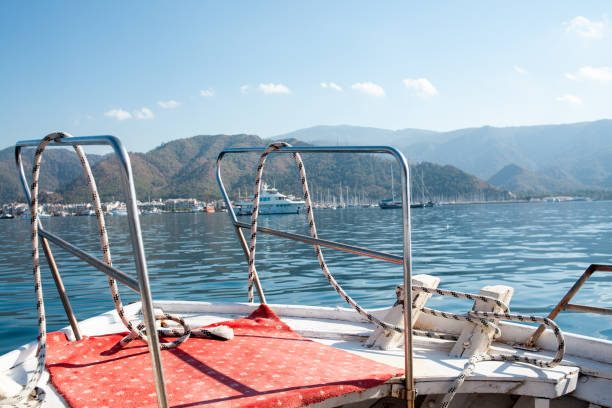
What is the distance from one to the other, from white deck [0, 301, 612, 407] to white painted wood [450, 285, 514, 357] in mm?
68

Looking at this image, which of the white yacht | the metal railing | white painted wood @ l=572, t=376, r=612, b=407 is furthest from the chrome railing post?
the white yacht

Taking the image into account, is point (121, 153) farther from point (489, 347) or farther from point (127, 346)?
point (489, 347)

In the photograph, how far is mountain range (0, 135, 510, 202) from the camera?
126 m

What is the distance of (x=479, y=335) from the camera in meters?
2.48

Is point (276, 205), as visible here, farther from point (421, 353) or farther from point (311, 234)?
point (421, 353)

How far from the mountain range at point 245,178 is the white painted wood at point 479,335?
10924 cm

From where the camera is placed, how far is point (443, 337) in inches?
104

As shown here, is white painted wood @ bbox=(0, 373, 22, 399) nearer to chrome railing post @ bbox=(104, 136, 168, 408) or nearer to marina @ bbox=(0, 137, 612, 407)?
marina @ bbox=(0, 137, 612, 407)

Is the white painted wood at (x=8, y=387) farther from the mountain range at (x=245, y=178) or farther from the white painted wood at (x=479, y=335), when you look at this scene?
the mountain range at (x=245, y=178)

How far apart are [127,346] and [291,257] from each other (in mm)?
13458

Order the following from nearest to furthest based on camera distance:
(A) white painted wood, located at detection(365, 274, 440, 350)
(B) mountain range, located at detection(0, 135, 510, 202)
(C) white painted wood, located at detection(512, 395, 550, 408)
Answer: (C) white painted wood, located at detection(512, 395, 550, 408), (A) white painted wood, located at detection(365, 274, 440, 350), (B) mountain range, located at detection(0, 135, 510, 202)

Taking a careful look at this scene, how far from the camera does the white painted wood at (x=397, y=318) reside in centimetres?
263

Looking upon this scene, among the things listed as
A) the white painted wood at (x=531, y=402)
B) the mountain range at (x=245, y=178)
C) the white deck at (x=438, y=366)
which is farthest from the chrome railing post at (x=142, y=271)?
the mountain range at (x=245, y=178)

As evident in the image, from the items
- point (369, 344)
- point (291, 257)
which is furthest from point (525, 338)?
point (291, 257)
